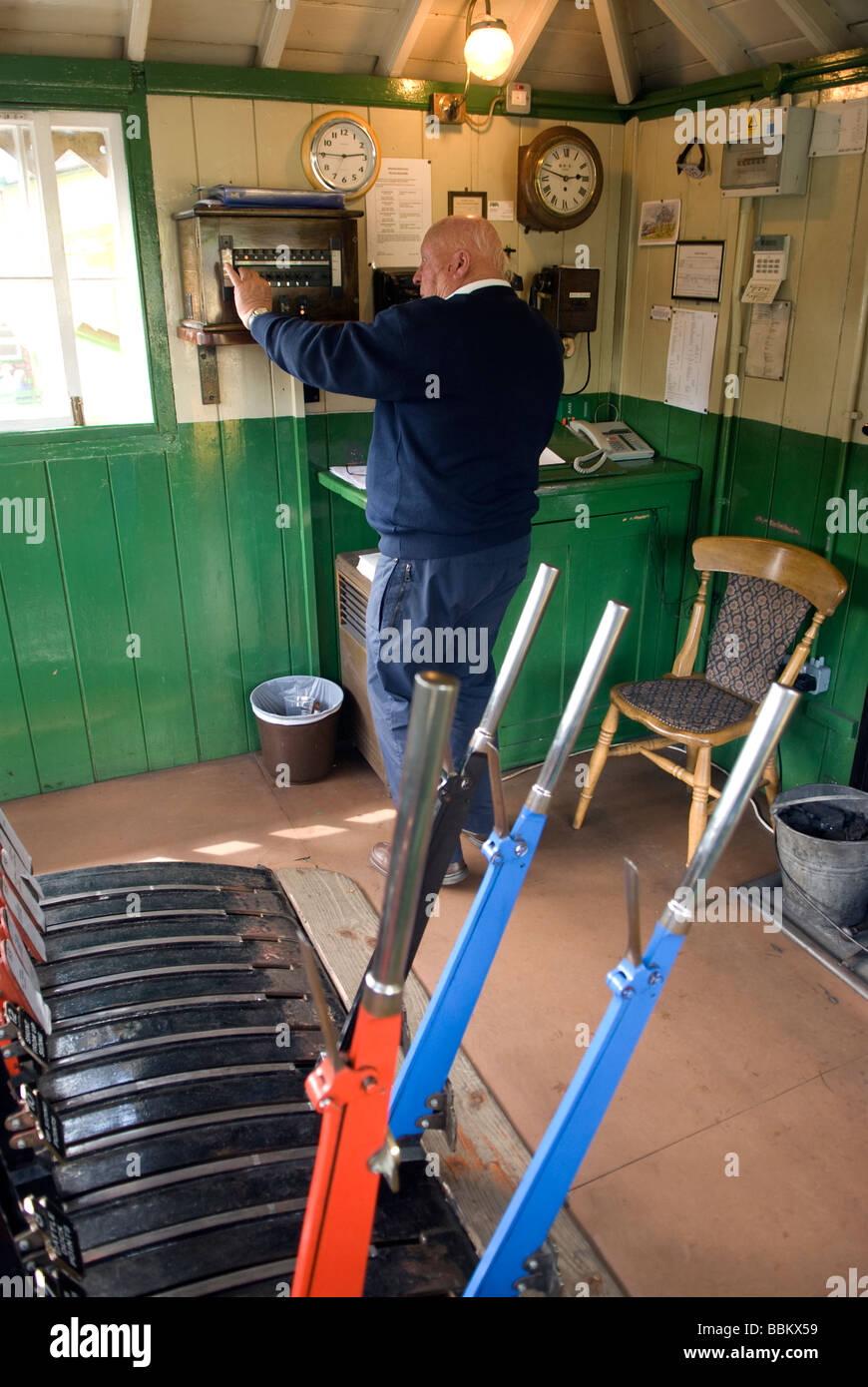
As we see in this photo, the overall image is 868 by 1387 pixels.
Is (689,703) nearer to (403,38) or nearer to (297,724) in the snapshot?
(297,724)

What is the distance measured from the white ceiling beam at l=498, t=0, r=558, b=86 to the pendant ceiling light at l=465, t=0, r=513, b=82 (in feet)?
0.59

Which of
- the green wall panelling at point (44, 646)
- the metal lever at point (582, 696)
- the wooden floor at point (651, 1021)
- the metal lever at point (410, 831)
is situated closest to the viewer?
the metal lever at point (410, 831)

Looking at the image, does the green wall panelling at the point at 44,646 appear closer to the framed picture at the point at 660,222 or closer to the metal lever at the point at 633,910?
the framed picture at the point at 660,222

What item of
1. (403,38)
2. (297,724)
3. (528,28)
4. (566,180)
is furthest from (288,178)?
(297,724)

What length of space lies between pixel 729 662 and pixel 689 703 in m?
0.31

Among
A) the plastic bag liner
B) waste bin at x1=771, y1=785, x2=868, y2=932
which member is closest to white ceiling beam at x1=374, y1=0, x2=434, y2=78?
the plastic bag liner

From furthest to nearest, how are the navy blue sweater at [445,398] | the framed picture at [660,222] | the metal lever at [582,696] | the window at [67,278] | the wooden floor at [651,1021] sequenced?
the framed picture at [660,222], the window at [67,278], the navy blue sweater at [445,398], the wooden floor at [651,1021], the metal lever at [582,696]

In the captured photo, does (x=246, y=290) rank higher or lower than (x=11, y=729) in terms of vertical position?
higher

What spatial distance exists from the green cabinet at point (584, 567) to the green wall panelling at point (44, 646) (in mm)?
1011

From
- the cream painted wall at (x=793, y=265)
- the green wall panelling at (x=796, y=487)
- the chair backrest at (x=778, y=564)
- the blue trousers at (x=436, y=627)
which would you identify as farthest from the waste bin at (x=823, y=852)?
the cream painted wall at (x=793, y=265)

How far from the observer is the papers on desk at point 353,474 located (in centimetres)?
361

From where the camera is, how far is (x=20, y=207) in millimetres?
3320

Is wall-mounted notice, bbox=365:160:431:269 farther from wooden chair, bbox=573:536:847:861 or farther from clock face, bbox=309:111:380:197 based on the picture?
wooden chair, bbox=573:536:847:861

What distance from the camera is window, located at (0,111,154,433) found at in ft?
10.8
